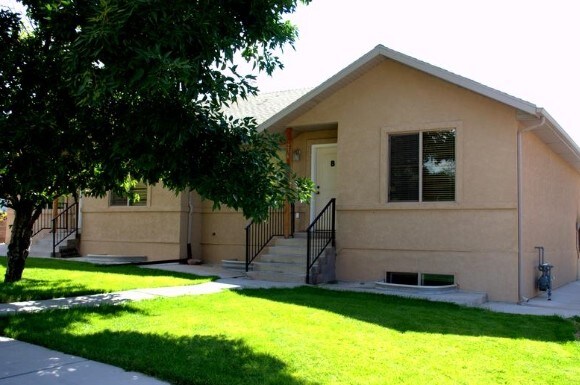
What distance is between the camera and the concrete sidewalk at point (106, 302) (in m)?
4.30

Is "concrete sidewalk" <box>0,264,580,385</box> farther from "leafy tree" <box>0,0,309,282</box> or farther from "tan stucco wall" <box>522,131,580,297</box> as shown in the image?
"leafy tree" <box>0,0,309,282</box>

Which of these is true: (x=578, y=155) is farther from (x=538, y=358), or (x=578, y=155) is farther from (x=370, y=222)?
(x=538, y=358)

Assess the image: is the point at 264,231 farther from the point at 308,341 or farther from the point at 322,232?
the point at 308,341

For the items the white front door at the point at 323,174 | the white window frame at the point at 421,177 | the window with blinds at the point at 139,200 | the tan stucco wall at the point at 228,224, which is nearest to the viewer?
the white window frame at the point at 421,177

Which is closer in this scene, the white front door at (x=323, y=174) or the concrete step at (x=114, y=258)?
the white front door at (x=323, y=174)

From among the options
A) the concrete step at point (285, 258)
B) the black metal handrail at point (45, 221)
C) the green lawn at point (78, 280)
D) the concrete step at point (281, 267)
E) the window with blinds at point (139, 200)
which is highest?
the window with blinds at point (139, 200)

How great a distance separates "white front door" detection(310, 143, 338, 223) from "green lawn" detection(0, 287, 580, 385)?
4.63m

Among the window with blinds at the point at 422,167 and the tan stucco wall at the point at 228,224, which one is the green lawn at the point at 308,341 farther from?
the tan stucco wall at the point at 228,224

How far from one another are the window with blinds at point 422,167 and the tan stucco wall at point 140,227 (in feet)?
20.7

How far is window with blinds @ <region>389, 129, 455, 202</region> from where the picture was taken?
1053 cm

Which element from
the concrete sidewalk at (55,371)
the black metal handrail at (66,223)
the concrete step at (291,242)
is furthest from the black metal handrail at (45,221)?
the concrete sidewalk at (55,371)

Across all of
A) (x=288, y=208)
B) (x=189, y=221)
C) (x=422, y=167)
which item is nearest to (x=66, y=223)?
(x=189, y=221)

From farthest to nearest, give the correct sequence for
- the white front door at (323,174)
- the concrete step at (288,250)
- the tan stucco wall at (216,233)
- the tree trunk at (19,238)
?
the tan stucco wall at (216,233) < the white front door at (323,174) < the concrete step at (288,250) < the tree trunk at (19,238)

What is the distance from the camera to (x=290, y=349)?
5246 mm
